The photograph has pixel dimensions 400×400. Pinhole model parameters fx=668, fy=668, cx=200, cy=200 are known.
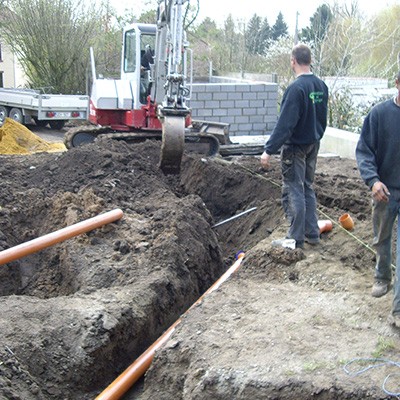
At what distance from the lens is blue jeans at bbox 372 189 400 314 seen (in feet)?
16.4

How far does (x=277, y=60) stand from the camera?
78.2 ft

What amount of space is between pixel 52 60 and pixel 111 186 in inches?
703

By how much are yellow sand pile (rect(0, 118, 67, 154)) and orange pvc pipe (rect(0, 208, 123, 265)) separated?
9.32 meters

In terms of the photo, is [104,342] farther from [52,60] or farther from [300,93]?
[52,60]

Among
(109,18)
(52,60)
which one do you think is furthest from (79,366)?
(109,18)

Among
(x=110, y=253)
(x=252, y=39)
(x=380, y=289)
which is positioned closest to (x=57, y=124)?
(x=252, y=39)

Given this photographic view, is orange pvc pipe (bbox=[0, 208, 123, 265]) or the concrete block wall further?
the concrete block wall

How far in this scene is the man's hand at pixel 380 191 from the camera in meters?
4.92

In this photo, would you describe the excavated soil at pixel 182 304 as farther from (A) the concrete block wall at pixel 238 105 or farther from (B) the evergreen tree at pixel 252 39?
(B) the evergreen tree at pixel 252 39

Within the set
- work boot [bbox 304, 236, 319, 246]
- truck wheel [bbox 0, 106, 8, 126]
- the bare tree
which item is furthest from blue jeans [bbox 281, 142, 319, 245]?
the bare tree

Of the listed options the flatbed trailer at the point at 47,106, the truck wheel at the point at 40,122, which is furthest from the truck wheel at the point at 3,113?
the truck wheel at the point at 40,122

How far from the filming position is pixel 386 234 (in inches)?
208

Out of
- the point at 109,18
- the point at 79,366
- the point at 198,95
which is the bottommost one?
the point at 79,366

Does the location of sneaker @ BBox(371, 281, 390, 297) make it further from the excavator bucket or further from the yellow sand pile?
the yellow sand pile
